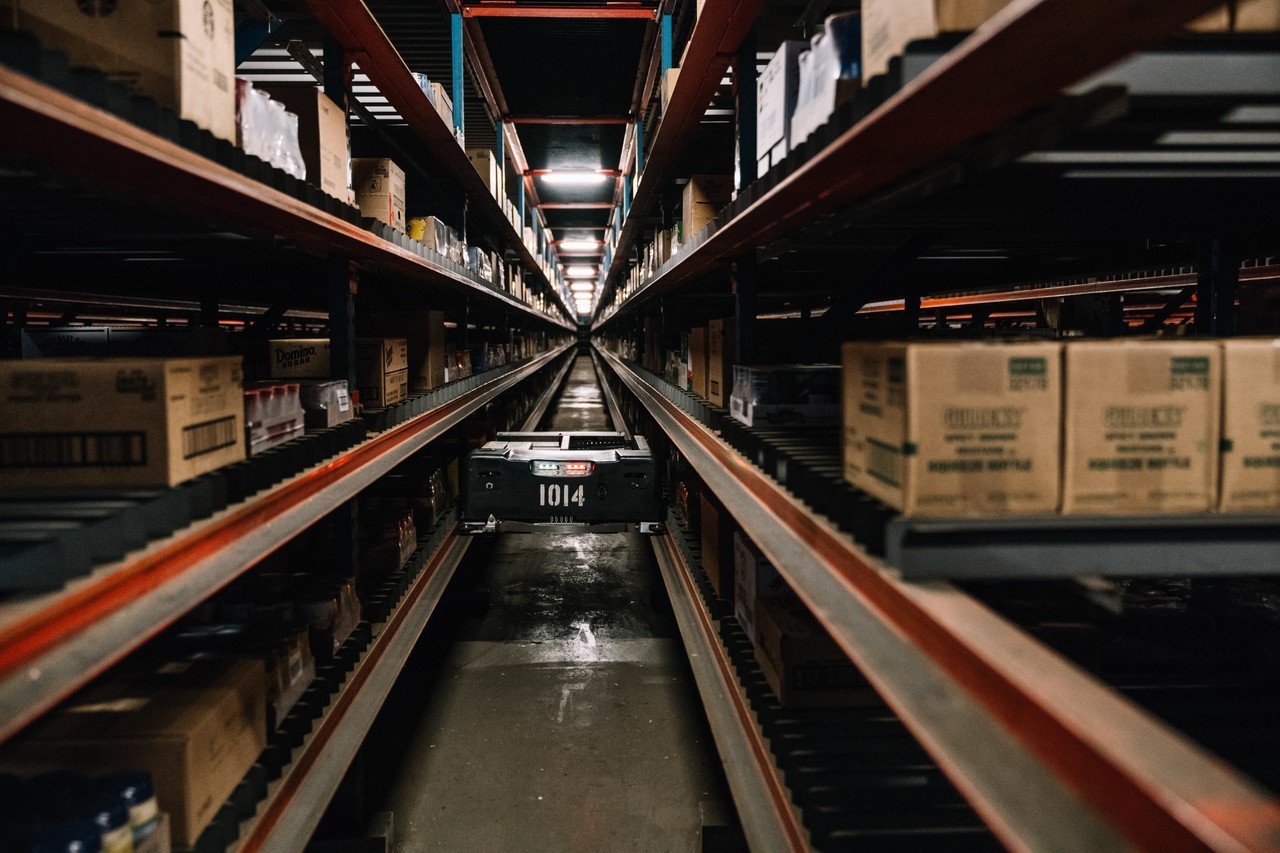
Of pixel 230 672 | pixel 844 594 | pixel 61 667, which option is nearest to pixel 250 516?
pixel 230 672

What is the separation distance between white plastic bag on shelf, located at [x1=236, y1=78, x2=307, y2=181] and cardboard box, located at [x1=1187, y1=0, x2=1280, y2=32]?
1.54 meters

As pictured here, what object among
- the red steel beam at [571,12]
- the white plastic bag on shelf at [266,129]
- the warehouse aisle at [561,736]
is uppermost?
the red steel beam at [571,12]

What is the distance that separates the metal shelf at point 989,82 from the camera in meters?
0.61

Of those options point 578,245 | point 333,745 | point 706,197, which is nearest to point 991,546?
point 333,745

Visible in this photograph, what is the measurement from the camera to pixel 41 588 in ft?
2.92

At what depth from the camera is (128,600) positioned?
99cm

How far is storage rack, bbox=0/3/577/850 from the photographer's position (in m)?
0.85

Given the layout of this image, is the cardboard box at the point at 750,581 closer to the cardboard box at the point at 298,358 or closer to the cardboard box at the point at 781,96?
the cardboard box at the point at 781,96

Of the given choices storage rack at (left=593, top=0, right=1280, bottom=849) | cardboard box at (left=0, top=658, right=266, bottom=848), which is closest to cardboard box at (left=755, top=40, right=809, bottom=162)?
storage rack at (left=593, top=0, right=1280, bottom=849)

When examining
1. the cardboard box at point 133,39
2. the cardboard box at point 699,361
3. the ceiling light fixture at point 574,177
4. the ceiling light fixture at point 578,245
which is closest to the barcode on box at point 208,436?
the cardboard box at point 133,39

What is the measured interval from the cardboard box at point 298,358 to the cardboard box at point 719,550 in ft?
4.73

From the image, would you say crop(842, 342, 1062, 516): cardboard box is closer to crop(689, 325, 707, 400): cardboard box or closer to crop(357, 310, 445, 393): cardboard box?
crop(689, 325, 707, 400): cardboard box

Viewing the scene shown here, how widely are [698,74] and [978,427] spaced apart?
→ 6.20 ft

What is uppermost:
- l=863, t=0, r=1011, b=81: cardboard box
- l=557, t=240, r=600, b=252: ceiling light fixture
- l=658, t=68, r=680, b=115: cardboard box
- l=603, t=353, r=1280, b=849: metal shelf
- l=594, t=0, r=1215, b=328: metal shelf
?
l=557, t=240, r=600, b=252: ceiling light fixture
